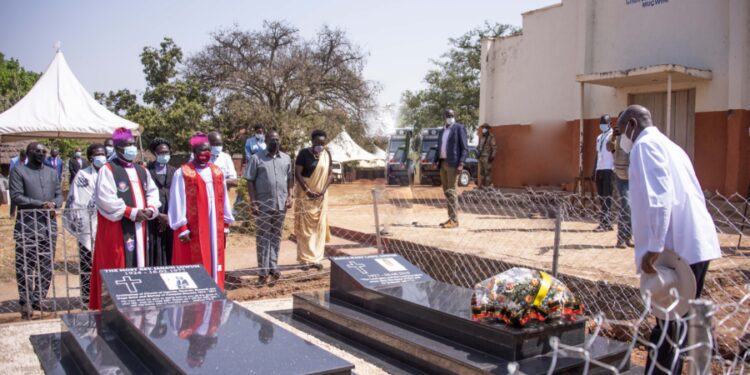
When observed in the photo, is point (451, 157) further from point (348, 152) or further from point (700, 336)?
point (348, 152)

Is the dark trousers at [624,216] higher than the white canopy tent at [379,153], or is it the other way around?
the white canopy tent at [379,153]

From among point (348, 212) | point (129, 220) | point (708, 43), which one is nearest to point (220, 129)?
point (348, 212)

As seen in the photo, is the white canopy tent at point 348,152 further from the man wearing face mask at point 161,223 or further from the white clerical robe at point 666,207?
the white clerical robe at point 666,207

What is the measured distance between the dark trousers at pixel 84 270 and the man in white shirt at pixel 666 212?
5.16 meters

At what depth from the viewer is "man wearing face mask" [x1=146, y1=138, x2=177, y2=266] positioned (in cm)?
640

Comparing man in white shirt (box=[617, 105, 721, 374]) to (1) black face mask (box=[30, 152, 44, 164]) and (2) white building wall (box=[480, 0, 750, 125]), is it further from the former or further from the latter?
(2) white building wall (box=[480, 0, 750, 125])

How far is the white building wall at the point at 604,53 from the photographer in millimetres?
11555

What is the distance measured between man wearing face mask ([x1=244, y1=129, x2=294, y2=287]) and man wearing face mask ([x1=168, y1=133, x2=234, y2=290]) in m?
1.39

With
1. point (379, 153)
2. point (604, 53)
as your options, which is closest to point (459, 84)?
point (379, 153)

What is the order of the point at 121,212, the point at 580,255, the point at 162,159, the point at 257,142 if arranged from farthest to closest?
the point at 257,142
the point at 580,255
the point at 162,159
the point at 121,212

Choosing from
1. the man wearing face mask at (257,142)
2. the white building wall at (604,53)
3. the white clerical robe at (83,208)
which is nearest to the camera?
the white clerical robe at (83,208)

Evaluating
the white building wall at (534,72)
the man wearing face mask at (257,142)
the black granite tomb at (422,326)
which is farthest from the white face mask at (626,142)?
the white building wall at (534,72)

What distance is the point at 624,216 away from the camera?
827 cm

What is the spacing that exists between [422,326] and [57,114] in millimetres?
9379
